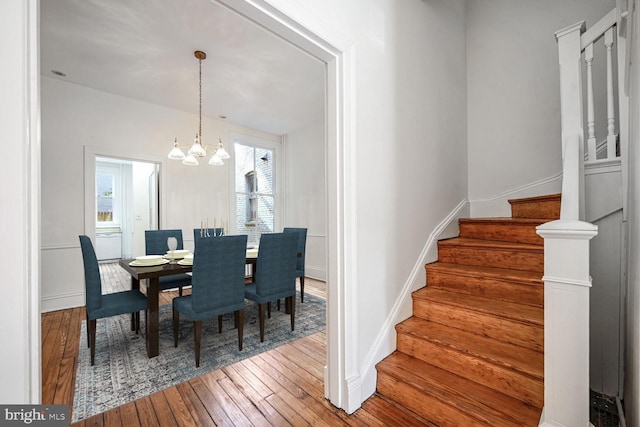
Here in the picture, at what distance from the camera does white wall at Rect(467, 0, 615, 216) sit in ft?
8.88

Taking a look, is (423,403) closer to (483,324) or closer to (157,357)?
(483,324)

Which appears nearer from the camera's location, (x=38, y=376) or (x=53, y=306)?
(x=38, y=376)

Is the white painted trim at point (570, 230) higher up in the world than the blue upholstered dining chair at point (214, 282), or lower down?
higher up

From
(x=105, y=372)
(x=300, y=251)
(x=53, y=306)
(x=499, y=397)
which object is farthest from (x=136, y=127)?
(x=499, y=397)

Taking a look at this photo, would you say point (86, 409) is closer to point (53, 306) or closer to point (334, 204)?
point (334, 204)

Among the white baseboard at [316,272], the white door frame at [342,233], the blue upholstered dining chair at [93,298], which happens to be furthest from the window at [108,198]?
the white door frame at [342,233]

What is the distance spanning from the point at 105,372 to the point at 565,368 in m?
2.80

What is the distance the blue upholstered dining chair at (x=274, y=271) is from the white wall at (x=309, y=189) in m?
2.05

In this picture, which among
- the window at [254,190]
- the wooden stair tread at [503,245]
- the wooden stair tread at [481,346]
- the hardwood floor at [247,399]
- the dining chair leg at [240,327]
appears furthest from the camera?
the window at [254,190]

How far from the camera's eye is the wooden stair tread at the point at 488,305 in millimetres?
1548

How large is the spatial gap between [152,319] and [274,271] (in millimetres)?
1056

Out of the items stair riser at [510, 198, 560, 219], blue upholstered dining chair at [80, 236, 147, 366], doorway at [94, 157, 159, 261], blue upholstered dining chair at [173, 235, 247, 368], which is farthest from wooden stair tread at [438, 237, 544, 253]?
doorway at [94, 157, 159, 261]

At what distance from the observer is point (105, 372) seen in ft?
6.49

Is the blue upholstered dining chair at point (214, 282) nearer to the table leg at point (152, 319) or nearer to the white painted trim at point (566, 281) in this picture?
the table leg at point (152, 319)
